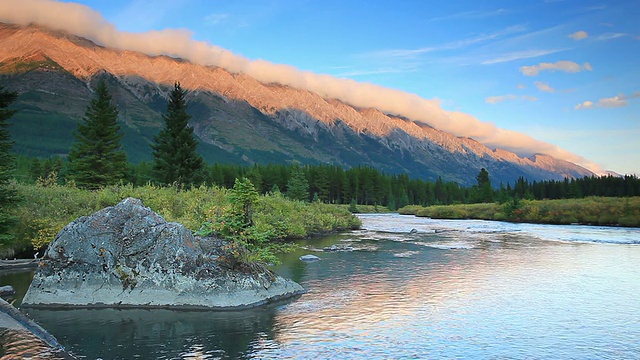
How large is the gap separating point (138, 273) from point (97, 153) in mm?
41879

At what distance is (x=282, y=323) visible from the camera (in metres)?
19.2

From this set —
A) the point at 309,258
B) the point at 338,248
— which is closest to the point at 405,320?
the point at 309,258

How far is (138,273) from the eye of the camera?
2223 cm

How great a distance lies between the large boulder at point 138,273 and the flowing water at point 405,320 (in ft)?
3.11

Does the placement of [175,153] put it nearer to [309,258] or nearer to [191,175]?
[191,175]

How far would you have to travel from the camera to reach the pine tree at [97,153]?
56844 mm

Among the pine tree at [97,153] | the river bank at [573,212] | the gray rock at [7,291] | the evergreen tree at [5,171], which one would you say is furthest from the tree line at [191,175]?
the river bank at [573,212]

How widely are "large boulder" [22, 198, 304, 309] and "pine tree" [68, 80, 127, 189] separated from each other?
120 feet

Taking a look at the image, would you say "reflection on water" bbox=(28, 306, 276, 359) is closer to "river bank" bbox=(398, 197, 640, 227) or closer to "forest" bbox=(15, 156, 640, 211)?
"river bank" bbox=(398, 197, 640, 227)

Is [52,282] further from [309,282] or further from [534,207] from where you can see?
[534,207]

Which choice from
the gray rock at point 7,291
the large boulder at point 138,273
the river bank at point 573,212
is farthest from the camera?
the river bank at point 573,212

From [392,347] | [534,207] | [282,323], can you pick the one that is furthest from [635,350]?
[534,207]

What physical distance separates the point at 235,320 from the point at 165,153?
167ft

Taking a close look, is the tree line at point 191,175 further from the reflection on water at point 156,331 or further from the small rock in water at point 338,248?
the reflection on water at point 156,331
